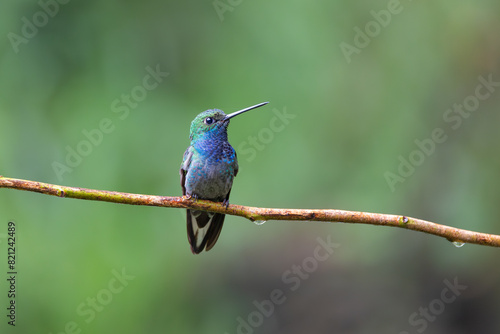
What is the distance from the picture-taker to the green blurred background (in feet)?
16.7

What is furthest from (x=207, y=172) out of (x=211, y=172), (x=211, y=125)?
(x=211, y=125)

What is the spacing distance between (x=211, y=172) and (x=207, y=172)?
0.09 feet

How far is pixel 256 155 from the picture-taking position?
579 cm

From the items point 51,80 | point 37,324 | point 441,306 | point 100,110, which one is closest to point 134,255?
point 37,324

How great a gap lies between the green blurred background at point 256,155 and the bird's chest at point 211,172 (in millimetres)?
1068

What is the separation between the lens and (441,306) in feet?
20.5

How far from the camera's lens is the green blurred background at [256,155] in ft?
16.7

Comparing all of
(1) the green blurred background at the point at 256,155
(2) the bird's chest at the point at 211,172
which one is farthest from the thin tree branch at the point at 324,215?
(1) the green blurred background at the point at 256,155

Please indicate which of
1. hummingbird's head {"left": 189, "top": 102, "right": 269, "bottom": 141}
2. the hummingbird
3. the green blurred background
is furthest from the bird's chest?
the green blurred background

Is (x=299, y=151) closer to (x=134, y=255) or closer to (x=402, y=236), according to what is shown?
(x=402, y=236)

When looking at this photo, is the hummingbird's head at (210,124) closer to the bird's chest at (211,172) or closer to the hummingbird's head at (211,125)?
the hummingbird's head at (211,125)

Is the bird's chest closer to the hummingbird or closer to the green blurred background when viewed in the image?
the hummingbird

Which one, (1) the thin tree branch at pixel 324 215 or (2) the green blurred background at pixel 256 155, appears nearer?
(1) the thin tree branch at pixel 324 215

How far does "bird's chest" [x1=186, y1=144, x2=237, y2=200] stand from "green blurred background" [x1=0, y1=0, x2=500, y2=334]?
1.07 m
